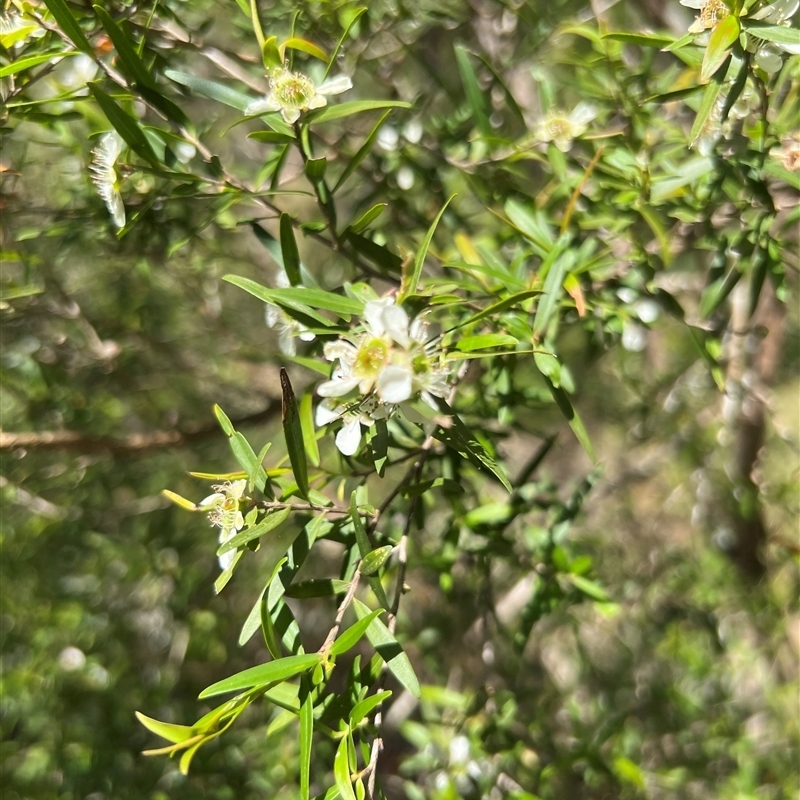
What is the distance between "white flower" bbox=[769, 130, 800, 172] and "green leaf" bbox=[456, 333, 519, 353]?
1.43 ft

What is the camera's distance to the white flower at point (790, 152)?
2.40 ft

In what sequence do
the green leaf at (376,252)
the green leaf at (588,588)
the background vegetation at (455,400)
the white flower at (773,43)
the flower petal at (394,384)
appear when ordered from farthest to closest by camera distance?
1. the green leaf at (588,588)
2. the background vegetation at (455,400)
3. the green leaf at (376,252)
4. the white flower at (773,43)
5. the flower petal at (394,384)

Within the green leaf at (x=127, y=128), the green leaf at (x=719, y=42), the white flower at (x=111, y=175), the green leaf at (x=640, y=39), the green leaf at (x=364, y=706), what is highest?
the green leaf at (x=719, y=42)

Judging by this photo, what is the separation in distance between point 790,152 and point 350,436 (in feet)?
1.96

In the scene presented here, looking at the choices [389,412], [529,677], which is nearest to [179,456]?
[529,677]

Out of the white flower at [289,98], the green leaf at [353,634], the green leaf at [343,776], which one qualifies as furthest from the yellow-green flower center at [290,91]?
the green leaf at [343,776]

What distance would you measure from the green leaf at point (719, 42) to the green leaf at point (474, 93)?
0.41m

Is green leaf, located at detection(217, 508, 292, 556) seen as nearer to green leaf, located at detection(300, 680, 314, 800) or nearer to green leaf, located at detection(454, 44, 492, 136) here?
green leaf, located at detection(300, 680, 314, 800)

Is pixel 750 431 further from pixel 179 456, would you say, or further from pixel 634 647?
pixel 179 456

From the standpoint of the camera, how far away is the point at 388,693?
0.55m

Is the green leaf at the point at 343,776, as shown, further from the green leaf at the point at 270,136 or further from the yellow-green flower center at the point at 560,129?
the yellow-green flower center at the point at 560,129

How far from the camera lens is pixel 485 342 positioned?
0.56m

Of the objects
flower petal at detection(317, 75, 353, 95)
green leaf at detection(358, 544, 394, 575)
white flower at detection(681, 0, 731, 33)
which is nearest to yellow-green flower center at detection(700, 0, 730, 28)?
white flower at detection(681, 0, 731, 33)

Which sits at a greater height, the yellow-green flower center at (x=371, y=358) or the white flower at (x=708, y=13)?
the white flower at (x=708, y=13)
